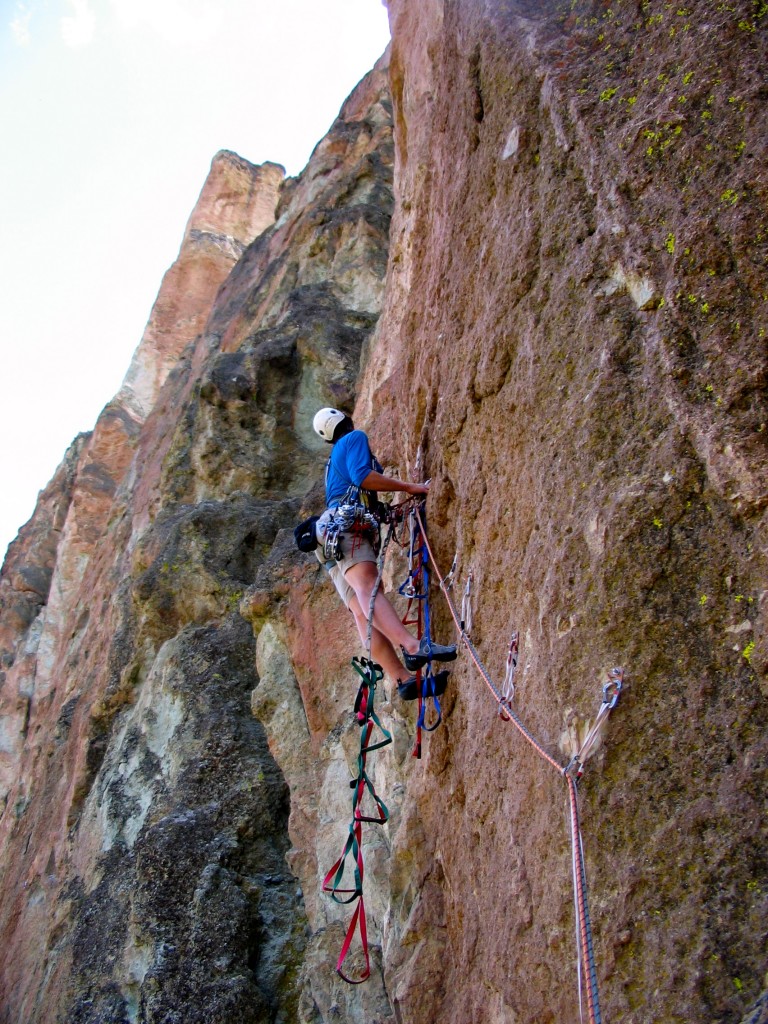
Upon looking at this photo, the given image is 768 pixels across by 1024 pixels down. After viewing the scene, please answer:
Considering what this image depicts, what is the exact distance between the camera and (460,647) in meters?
5.11

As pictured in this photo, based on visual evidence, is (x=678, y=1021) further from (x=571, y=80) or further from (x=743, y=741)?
(x=571, y=80)

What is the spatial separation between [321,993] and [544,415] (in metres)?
4.29

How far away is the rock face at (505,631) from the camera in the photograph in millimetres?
3092

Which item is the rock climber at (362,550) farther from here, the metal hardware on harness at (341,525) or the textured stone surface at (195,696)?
the textured stone surface at (195,696)

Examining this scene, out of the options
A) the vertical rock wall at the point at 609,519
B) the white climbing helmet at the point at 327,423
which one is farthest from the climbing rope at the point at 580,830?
the white climbing helmet at the point at 327,423

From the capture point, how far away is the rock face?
309cm

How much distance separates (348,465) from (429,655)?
1597 millimetres

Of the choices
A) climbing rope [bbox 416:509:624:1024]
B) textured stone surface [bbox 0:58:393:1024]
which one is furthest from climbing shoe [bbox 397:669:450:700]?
textured stone surface [bbox 0:58:393:1024]

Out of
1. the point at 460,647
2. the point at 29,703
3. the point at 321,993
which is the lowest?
the point at 321,993

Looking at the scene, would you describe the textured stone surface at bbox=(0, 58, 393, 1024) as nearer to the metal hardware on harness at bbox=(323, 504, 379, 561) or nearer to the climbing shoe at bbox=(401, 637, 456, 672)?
the metal hardware on harness at bbox=(323, 504, 379, 561)

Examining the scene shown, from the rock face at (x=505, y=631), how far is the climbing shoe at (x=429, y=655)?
0.28 feet

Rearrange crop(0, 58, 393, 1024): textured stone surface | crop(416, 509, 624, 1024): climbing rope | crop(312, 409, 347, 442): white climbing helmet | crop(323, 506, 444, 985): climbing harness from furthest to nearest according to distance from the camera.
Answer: crop(0, 58, 393, 1024): textured stone surface, crop(312, 409, 347, 442): white climbing helmet, crop(323, 506, 444, 985): climbing harness, crop(416, 509, 624, 1024): climbing rope

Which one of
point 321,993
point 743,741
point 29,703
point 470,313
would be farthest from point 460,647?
point 29,703

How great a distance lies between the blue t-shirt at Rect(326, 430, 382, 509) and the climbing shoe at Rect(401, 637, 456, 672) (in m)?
1.34
